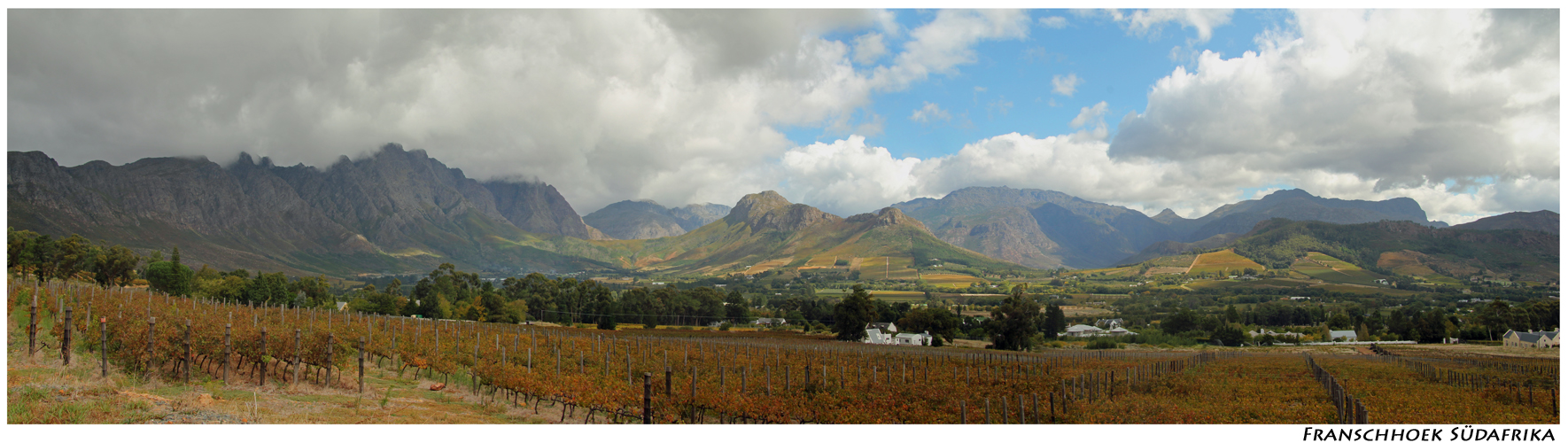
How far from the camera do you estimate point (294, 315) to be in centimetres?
4159

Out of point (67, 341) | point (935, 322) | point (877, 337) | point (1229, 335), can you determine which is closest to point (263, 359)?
point (67, 341)

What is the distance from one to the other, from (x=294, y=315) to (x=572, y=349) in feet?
59.4

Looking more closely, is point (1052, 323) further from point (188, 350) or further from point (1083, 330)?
point (188, 350)

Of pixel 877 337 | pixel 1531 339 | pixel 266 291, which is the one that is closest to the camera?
pixel 266 291

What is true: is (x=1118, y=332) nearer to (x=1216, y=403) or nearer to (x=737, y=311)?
(x=737, y=311)

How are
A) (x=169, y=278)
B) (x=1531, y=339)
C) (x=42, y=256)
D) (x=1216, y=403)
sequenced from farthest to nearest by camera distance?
(x=1531, y=339) < (x=169, y=278) < (x=42, y=256) < (x=1216, y=403)

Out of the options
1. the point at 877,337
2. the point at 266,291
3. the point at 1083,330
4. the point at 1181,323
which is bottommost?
the point at 1083,330

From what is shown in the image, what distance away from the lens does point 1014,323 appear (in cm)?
8650

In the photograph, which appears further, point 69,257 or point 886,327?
point 886,327

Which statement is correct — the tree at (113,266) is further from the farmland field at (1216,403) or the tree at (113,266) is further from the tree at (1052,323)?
the tree at (1052,323)

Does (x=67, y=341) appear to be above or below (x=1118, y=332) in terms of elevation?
above

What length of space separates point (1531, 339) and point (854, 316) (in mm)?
97268

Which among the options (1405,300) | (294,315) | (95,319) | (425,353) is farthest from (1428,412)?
(1405,300)
